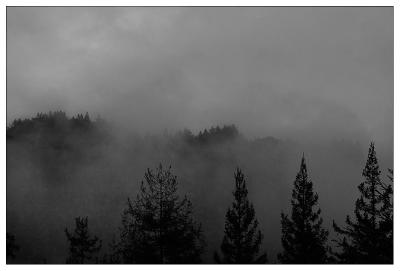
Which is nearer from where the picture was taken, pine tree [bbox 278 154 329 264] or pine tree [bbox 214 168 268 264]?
pine tree [bbox 278 154 329 264]

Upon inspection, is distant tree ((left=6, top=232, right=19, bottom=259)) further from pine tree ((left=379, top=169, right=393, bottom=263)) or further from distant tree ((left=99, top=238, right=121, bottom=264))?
pine tree ((left=379, top=169, right=393, bottom=263))

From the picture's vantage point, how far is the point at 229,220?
88.1 ft

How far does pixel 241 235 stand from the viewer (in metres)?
26.6

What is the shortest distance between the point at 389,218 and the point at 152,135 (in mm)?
174993

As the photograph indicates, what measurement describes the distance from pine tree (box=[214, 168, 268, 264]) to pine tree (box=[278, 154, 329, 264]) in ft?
5.66

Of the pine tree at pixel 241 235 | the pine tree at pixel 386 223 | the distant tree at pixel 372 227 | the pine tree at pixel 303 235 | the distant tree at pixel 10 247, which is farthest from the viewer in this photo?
the pine tree at pixel 241 235

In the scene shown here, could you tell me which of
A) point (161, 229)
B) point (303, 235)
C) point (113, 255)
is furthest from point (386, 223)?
point (113, 255)

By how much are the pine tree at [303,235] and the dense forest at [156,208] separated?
0.07 metres

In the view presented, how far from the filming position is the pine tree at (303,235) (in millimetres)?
25047

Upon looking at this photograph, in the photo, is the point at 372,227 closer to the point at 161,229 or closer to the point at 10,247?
the point at 161,229

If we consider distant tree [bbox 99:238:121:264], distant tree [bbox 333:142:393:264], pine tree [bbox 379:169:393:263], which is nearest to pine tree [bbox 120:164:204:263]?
distant tree [bbox 99:238:121:264]

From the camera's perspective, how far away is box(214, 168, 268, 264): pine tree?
25.6m

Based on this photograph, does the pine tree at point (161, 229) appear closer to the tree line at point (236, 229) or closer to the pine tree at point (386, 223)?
the tree line at point (236, 229)

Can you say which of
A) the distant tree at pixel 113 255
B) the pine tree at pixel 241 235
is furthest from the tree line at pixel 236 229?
the distant tree at pixel 113 255
